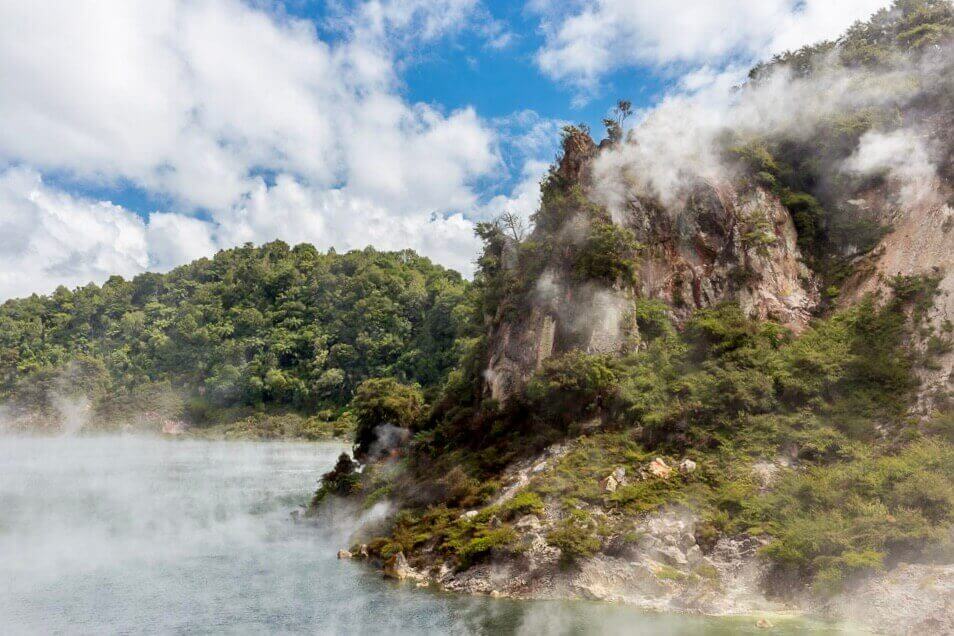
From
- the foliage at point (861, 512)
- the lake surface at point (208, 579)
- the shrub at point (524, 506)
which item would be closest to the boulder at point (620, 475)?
the shrub at point (524, 506)

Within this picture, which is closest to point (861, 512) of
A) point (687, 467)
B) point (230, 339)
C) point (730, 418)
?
point (687, 467)

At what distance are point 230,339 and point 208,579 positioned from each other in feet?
304

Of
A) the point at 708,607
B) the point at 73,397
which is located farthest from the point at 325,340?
the point at 708,607

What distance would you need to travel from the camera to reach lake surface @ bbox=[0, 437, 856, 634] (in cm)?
1984

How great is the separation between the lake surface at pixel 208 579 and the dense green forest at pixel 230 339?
53.3 meters

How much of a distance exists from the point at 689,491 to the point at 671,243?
16.2 meters

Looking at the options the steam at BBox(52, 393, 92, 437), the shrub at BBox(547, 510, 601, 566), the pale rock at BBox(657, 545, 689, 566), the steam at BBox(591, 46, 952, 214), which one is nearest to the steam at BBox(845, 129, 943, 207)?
the steam at BBox(591, 46, 952, 214)

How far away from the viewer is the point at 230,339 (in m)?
112

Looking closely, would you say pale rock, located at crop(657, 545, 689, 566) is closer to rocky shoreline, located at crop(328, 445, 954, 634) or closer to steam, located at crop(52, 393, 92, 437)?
rocky shoreline, located at crop(328, 445, 954, 634)

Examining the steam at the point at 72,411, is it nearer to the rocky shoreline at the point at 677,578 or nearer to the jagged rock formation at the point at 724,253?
the rocky shoreline at the point at 677,578

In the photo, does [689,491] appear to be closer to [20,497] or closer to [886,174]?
[886,174]

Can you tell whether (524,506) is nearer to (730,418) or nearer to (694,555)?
(694,555)

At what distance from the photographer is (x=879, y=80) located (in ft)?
123

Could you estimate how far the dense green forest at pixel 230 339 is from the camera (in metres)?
104
